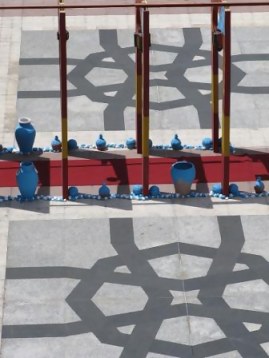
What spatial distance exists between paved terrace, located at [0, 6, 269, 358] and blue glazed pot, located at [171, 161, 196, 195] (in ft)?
1.31

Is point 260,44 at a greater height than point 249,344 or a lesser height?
greater

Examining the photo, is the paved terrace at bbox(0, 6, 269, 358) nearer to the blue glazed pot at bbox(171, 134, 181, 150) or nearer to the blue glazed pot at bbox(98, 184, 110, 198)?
the blue glazed pot at bbox(98, 184, 110, 198)

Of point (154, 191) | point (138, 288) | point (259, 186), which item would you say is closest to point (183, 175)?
point (154, 191)

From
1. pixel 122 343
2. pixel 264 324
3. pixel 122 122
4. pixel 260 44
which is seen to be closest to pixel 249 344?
pixel 264 324

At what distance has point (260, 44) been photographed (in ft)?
110

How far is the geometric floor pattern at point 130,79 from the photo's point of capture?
30.4 meters

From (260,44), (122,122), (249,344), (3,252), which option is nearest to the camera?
(249,344)

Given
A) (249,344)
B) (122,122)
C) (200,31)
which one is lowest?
(249,344)

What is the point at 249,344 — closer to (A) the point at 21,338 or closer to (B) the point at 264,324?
(B) the point at 264,324

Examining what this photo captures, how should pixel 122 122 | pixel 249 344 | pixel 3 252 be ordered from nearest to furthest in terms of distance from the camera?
1. pixel 249 344
2. pixel 3 252
3. pixel 122 122

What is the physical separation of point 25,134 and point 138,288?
5.43 metres

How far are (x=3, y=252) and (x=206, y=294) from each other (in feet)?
13.5

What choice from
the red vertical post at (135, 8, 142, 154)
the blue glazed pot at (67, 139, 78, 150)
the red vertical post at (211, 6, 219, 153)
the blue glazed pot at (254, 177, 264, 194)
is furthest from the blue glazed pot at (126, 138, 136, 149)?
the blue glazed pot at (254, 177, 264, 194)

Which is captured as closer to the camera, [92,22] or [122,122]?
[122,122]
